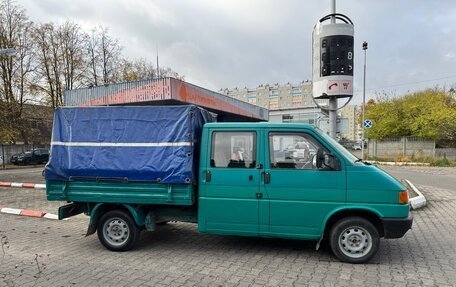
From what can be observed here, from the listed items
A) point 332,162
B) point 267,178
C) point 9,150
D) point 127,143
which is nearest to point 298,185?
point 267,178

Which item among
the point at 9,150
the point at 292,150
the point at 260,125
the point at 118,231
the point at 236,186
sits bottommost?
the point at 118,231

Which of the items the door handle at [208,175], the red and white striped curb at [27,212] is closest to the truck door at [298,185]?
the door handle at [208,175]

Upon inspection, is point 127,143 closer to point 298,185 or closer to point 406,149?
point 298,185

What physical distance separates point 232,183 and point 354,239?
1.93 meters

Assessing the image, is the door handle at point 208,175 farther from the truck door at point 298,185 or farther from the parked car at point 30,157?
the parked car at point 30,157

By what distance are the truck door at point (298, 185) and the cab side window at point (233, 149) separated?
0.26 metres

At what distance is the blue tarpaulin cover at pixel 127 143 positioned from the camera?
17.0 feet

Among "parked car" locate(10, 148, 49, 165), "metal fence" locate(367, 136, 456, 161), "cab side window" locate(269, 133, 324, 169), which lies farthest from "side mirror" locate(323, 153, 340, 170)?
"parked car" locate(10, 148, 49, 165)

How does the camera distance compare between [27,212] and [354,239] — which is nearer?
[354,239]

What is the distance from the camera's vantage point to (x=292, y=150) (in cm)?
499

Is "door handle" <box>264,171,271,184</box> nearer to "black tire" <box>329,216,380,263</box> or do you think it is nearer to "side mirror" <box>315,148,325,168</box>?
"side mirror" <box>315,148,325,168</box>

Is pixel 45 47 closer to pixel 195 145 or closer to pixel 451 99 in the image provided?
pixel 195 145

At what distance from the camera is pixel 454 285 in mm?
4094

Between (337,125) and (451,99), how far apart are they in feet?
90.0
